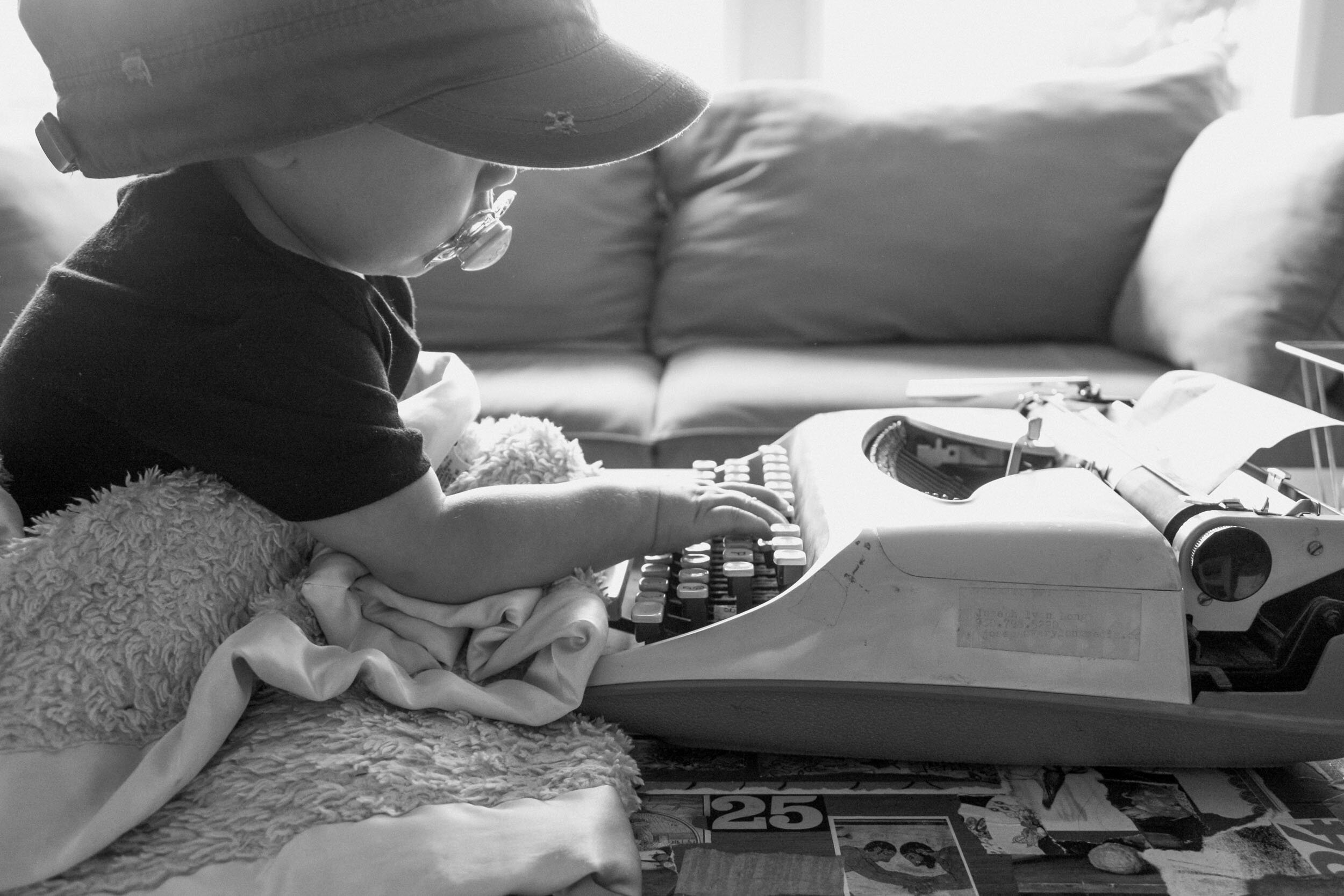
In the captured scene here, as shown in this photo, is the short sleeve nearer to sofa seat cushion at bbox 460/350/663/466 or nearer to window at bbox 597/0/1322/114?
sofa seat cushion at bbox 460/350/663/466

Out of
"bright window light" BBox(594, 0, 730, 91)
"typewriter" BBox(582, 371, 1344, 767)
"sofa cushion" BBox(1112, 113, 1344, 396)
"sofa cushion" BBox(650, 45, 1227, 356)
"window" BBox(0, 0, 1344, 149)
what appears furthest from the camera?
"bright window light" BBox(594, 0, 730, 91)

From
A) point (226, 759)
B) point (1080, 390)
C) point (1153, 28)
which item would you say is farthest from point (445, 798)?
point (1153, 28)

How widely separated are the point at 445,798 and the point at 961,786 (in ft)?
0.94

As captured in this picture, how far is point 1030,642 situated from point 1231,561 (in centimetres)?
11

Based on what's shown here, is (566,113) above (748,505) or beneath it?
above

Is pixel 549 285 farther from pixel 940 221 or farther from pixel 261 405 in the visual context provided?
pixel 261 405

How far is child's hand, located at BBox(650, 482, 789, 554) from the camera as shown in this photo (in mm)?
748

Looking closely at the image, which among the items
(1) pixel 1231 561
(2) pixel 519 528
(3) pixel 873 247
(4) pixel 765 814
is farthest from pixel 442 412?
(3) pixel 873 247

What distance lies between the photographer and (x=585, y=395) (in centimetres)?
150

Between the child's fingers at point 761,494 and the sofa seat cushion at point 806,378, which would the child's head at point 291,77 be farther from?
the sofa seat cushion at point 806,378

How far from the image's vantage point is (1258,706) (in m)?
0.64

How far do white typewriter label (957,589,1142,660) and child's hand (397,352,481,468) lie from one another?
1.24ft

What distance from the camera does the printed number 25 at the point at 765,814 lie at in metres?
0.62

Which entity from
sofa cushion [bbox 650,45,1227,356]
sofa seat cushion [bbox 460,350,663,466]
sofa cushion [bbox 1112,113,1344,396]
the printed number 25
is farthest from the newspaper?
sofa cushion [bbox 650,45,1227,356]
